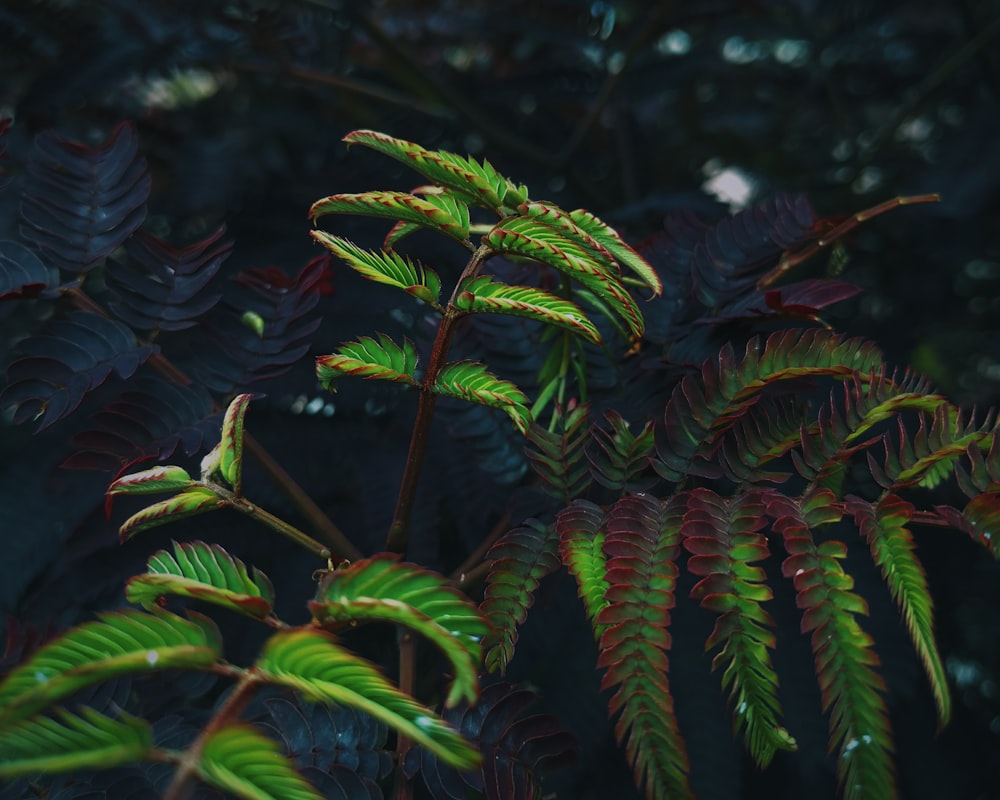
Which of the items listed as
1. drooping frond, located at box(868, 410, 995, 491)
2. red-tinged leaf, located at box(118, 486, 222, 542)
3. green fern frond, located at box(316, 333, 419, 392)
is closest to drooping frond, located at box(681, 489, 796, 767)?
drooping frond, located at box(868, 410, 995, 491)

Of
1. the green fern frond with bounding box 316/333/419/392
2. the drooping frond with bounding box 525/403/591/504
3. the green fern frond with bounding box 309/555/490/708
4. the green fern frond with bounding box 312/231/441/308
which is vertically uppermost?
the green fern frond with bounding box 312/231/441/308

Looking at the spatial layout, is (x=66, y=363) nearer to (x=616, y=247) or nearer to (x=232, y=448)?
(x=232, y=448)

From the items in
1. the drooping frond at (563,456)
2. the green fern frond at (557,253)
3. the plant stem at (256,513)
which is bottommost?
the plant stem at (256,513)

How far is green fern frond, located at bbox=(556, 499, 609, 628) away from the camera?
1.85 ft

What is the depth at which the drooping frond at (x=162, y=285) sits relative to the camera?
766 millimetres

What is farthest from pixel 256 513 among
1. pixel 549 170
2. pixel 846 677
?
pixel 549 170

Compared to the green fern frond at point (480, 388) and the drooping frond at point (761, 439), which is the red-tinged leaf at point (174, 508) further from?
the drooping frond at point (761, 439)

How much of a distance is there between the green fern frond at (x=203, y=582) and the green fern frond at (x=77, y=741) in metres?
0.07

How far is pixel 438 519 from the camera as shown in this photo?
33.0 inches

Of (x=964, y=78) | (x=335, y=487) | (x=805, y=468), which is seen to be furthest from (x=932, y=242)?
(x=335, y=487)

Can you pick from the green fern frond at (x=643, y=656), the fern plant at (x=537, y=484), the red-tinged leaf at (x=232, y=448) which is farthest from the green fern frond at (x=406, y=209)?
the green fern frond at (x=643, y=656)

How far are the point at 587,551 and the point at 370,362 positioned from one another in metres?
0.20

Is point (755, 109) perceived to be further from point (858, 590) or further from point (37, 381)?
point (37, 381)

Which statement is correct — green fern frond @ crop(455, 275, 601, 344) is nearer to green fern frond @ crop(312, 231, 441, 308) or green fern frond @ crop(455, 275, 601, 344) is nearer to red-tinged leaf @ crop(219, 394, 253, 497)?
green fern frond @ crop(312, 231, 441, 308)
